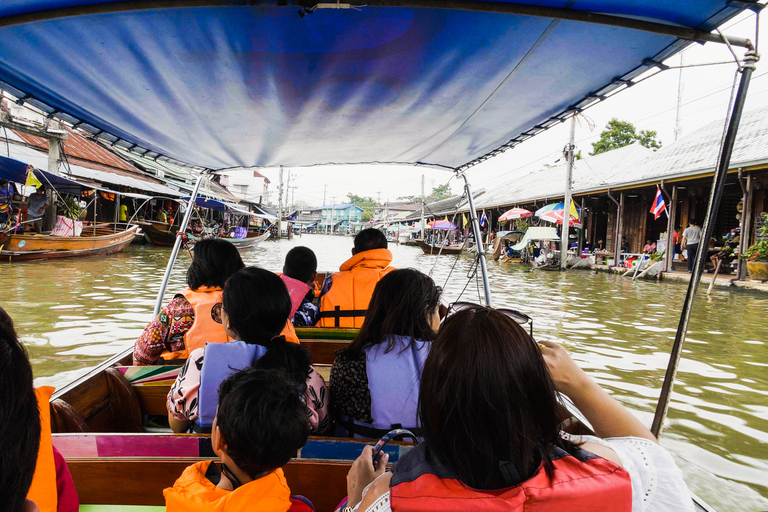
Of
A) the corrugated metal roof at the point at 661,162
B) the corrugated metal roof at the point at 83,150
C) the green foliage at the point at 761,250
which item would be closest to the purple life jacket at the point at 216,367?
the corrugated metal roof at the point at 661,162

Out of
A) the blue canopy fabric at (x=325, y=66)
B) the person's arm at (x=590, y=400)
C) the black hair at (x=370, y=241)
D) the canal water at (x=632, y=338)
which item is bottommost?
the canal water at (x=632, y=338)

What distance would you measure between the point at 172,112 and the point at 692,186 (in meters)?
14.0

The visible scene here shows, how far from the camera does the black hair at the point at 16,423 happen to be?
58cm

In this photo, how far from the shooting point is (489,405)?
762mm

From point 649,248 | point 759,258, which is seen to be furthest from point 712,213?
point 649,248

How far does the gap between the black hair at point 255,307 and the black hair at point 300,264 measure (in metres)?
1.74

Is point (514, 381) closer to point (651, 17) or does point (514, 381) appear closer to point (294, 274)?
point (651, 17)

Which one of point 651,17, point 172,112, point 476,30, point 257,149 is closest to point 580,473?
point 651,17

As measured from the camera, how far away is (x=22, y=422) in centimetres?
61

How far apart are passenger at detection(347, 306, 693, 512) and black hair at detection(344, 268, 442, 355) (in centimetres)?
76

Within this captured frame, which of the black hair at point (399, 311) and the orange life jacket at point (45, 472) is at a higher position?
the black hair at point (399, 311)

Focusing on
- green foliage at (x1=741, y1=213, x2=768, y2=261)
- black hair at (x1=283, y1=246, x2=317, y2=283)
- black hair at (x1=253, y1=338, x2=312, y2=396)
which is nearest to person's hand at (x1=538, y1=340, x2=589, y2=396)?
black hair at (x1=253, y1=338, x2=312, y2=396)

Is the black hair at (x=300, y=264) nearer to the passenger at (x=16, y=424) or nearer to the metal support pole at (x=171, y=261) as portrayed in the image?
the metal support pole at (x=171, y=261)

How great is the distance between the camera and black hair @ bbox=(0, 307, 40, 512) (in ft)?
1.92
